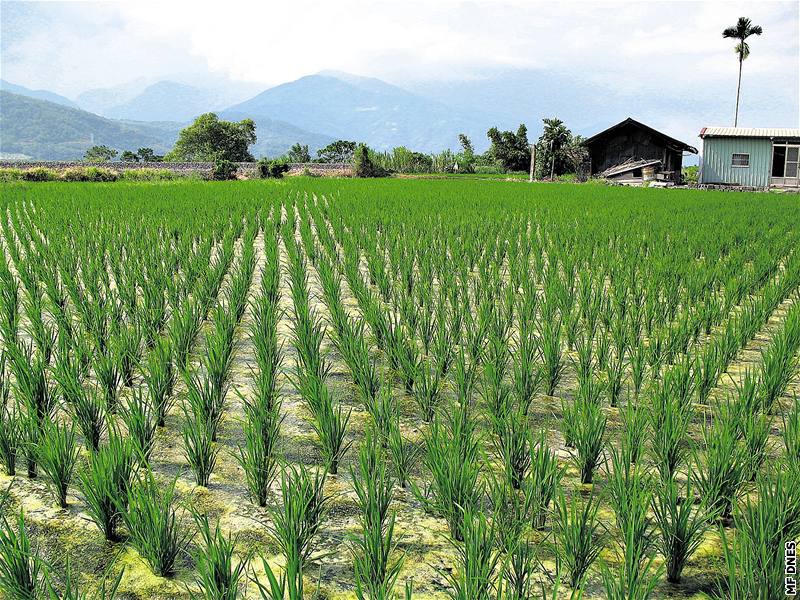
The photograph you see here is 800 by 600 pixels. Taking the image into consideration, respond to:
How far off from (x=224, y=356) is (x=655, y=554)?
2.11 meters

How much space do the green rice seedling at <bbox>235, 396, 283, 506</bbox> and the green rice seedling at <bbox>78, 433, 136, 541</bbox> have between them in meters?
0.36

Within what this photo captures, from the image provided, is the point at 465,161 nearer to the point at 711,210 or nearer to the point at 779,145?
the point at 779,145


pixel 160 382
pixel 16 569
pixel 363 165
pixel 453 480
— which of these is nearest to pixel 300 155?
pixel 363 165

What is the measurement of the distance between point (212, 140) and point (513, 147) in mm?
30229

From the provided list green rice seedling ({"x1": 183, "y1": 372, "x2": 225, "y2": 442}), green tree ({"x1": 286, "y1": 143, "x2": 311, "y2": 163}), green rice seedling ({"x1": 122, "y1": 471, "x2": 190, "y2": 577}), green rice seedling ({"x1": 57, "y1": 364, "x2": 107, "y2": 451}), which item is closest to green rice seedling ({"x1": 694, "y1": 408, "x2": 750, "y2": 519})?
green rice seedling ({"x1": 122, "y1": 471, "x2": 190, "y2": 577})

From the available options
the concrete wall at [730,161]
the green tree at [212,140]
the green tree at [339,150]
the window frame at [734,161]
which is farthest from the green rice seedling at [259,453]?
the green tree at [339,150]

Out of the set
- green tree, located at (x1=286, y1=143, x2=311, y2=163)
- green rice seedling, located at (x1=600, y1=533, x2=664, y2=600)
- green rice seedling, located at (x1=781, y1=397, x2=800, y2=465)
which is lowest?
green rice seedling, located at (x1=600, y1=533, x2=664, y2=600)

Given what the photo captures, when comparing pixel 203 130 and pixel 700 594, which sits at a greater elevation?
pixel 203 130

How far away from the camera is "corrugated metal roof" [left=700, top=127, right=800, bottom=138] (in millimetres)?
24916

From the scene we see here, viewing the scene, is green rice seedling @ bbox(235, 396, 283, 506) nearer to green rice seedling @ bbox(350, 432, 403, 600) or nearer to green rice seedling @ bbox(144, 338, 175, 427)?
green rice seedling @ bbox(350, 432, 403, 600)

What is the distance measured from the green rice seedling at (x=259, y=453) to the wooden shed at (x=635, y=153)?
88.9 feet

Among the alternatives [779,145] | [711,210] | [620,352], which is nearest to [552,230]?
[711,210]

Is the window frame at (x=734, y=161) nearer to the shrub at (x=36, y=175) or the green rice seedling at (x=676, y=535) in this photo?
the shrub at (x=36, y=175)

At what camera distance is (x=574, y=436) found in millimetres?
2410
